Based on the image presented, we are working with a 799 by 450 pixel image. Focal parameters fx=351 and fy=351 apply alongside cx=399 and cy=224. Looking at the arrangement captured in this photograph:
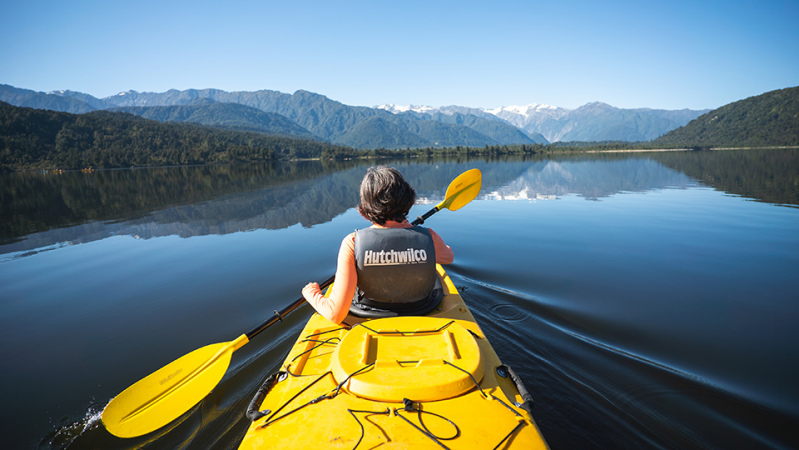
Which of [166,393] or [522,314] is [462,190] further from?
[166,393]

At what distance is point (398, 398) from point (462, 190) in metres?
6.00

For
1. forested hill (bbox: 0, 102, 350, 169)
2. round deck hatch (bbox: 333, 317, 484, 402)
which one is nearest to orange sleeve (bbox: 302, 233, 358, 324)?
round deck hatch (bbox: 333, 317, 484, 402)

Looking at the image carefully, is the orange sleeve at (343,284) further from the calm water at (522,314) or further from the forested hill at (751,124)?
the forested hill at (751,124)

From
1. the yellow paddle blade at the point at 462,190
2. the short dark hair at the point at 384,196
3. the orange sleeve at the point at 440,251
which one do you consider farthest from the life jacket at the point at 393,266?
the yellow paddle blade at the point at 462,190

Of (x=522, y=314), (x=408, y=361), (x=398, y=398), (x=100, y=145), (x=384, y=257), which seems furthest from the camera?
(x=100, y=145)

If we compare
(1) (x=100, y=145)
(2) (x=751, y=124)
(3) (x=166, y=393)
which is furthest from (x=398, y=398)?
(2) (x=751, y=124)

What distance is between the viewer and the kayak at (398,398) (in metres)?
2.36

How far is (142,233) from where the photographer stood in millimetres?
14383

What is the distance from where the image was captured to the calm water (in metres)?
3.96

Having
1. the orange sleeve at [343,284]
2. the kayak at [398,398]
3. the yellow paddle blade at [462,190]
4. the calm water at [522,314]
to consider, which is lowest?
the calm water at [522,314]

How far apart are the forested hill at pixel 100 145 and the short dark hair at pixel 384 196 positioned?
126871 millimetres

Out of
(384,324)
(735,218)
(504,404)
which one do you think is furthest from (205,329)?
(735,218)

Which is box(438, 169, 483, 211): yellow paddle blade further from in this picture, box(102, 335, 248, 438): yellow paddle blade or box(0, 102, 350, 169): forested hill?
box(0, 102, 350, 169): forested hill

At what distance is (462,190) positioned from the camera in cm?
802
